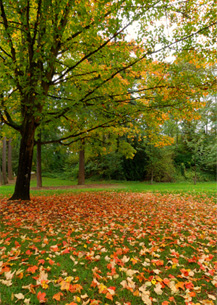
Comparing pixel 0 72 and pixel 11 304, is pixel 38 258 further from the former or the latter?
pixel 0 72

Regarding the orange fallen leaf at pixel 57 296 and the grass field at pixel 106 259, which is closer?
the orange fallen leaf at pixel 57 296

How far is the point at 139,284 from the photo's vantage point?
2.55 meters

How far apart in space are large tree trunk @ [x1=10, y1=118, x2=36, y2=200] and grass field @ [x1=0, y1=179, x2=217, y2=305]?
1391 millimetres

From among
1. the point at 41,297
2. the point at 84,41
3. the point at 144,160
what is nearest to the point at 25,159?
the point at 84,41

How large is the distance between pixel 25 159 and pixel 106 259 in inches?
203

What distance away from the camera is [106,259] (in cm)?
314

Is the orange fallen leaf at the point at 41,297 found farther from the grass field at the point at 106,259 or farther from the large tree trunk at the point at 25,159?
the large tree trunk at the point at 25,159

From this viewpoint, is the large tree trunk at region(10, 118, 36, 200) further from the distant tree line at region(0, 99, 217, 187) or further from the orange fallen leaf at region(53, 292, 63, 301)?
the distant tree line at region(0, 99, 217, 187)

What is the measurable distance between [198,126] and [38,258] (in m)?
27.0

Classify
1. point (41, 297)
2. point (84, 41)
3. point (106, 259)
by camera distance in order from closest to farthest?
1. point (41, 297)
2. point (106, 259)
3. point (84, 41)

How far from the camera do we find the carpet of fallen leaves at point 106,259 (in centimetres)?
230

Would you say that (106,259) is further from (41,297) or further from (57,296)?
(41,297)

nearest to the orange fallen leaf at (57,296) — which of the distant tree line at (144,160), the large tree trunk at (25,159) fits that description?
the large tree trunk at (25,159)

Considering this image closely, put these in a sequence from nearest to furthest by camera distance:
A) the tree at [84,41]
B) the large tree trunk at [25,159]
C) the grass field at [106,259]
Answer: the grass field at [106,259] < the tree at [84,41] < the large tree trunk at [25,159]
